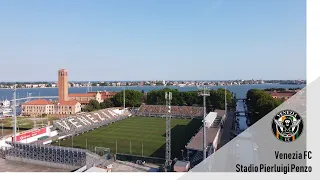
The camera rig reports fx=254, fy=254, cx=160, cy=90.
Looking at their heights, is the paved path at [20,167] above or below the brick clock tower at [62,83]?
below

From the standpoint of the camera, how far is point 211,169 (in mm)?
12375

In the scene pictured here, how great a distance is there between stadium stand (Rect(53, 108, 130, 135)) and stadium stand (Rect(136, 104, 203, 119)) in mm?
2581

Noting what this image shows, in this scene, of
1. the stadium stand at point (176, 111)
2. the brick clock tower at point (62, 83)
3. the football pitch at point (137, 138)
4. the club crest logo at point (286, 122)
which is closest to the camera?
the club crest logo at point (286, 122)

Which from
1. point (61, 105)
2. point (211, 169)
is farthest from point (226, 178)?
point (61, 105)

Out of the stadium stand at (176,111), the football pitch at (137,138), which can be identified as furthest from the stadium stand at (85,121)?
the stadium stand at (176,111)

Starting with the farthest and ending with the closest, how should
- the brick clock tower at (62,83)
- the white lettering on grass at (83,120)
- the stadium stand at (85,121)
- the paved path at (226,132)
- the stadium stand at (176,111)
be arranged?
the brick clock tower at (62,83) → the stadium stand at (176,111) → the white lettering on grass at (83,120) → the stadium stand at (85,121) → the paved path at (226,132)

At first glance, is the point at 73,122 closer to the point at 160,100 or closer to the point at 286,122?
the point at 160,100

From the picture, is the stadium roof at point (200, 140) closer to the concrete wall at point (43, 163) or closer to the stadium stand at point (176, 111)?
the concrete wall at point (43, 163)

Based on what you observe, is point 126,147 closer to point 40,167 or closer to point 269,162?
point 40,167

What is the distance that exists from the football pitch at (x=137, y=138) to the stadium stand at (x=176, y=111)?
3.75 m

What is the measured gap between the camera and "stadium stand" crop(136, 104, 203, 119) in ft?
106

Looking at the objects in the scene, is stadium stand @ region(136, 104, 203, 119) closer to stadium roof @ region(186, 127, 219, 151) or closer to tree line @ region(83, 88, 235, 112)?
tree line @ region(83, 88, 235, 112)

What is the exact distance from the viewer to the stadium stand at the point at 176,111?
106 ft

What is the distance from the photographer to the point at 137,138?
21422mm
